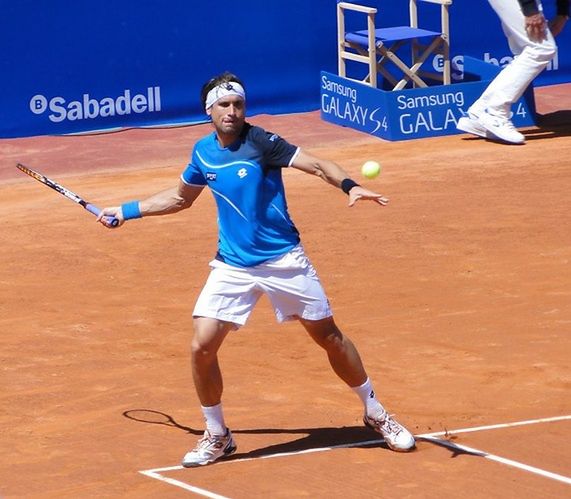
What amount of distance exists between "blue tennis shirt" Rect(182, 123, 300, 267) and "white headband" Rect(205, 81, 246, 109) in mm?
213

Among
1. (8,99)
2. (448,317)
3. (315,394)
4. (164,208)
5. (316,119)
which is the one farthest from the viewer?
(316,119)

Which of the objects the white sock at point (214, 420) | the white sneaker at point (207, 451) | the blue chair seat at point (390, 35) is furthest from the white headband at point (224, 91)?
the blue chair seat at point (390, 35)

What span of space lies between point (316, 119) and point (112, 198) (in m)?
4.46

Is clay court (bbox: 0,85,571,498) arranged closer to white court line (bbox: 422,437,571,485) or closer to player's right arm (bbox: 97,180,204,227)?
white court line (bbox: 422,437,571,485)

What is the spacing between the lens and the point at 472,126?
1702 centimetres

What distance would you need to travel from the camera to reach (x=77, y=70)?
17.5m

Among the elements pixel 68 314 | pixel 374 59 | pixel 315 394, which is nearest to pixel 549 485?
pixel 315 394

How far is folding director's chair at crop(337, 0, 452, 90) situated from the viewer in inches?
690

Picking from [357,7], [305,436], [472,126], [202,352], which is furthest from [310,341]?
[357,7]

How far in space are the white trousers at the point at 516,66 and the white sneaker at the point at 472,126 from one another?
0.54 feet

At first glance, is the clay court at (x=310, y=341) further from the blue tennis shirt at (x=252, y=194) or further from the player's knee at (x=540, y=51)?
the blue tennis shirt at (x=252, y=194)

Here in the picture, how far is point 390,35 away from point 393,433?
10.4m

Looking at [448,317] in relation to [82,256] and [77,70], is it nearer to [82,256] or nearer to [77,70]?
[82,256]

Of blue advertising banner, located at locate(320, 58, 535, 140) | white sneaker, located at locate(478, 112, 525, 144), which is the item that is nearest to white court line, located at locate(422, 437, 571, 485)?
white sneaker, located at locate(478, 112, 525, 144)
